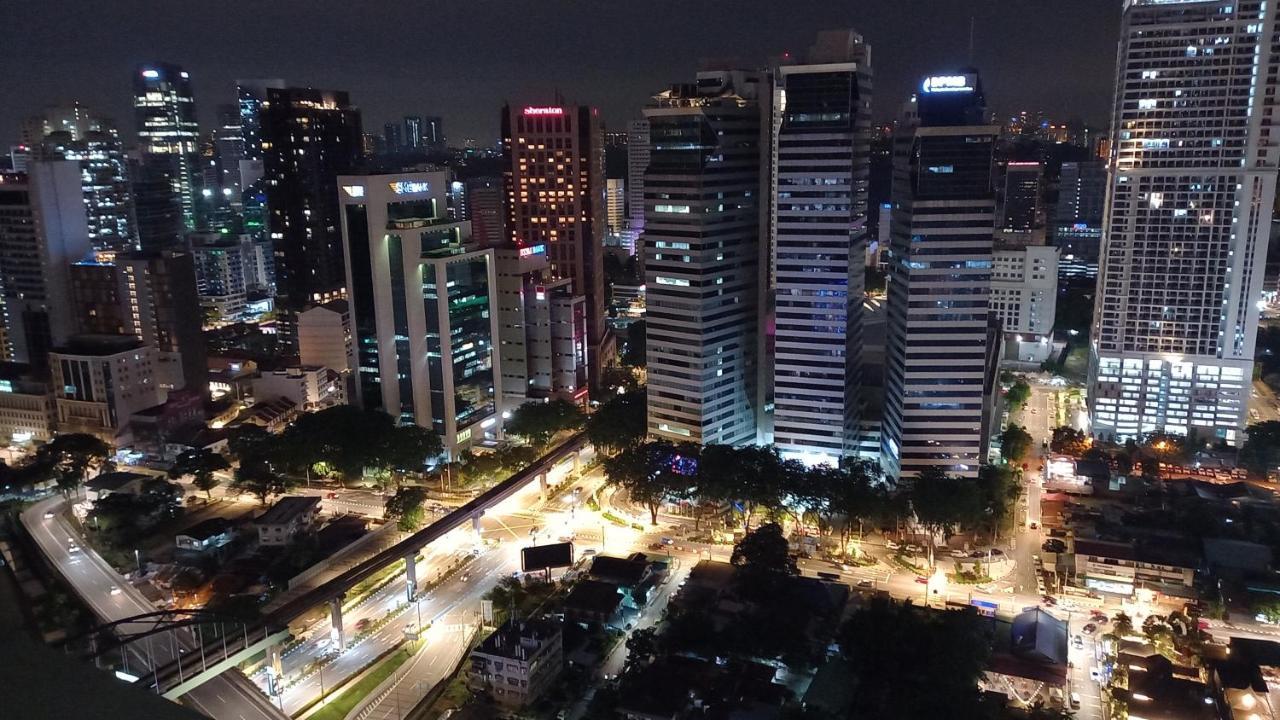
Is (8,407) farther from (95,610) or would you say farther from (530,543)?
(530,543)

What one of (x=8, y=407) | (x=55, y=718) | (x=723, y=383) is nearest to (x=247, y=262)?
(x=8, y=407)

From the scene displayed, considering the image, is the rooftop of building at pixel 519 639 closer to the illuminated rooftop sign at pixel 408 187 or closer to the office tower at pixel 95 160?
the illuminated rooftop sign at pixel 408 187

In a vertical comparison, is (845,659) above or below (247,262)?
below

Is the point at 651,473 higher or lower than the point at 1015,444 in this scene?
higher

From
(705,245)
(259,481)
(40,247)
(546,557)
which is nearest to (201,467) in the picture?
(259,481)

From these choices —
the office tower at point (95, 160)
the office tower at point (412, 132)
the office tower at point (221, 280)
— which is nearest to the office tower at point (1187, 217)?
the office tower at point (221, 280)

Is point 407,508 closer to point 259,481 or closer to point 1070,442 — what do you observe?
point 259,481
